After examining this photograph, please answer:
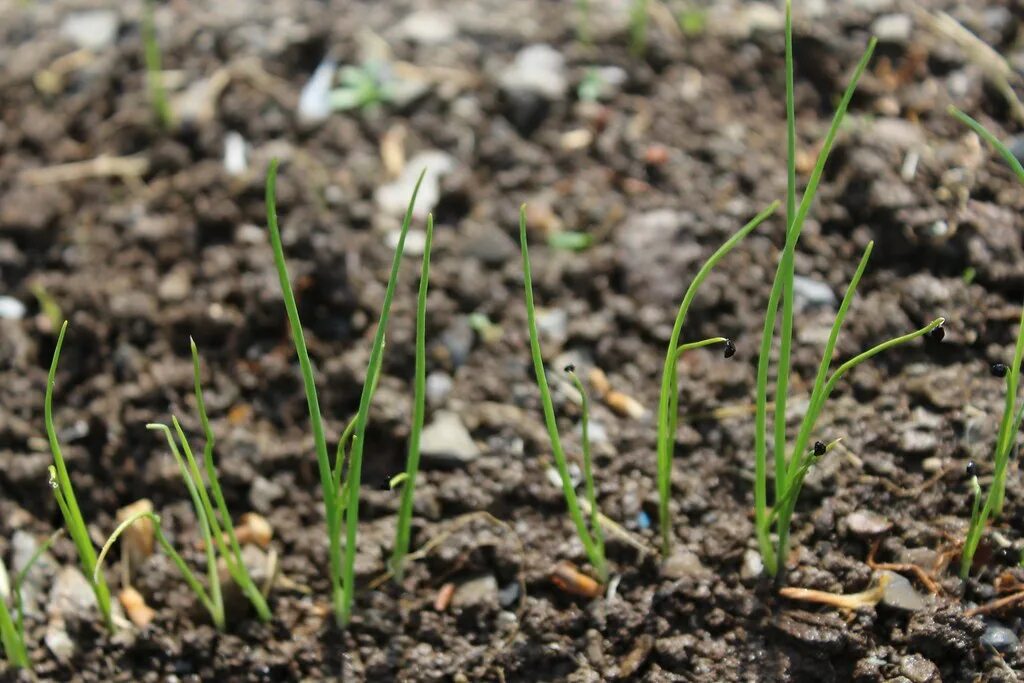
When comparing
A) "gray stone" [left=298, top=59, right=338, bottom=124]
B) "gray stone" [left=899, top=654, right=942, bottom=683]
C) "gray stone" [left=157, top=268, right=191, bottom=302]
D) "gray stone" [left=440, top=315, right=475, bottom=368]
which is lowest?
"gray stone" [left=899, top=654, right=942, bottom=683]

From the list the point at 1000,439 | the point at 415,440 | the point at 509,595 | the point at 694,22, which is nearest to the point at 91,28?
the point at 694,22

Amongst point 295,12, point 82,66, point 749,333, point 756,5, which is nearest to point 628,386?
point 749,333

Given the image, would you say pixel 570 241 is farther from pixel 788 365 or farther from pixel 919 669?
pixel 919 669

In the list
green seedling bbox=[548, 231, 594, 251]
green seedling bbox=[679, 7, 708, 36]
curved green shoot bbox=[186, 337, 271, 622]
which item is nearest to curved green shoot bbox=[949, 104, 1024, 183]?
green seedling bbox=[548, 231, 594, 251]

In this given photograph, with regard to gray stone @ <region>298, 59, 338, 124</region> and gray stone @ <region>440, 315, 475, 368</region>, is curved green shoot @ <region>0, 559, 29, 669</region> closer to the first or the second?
gray stone @ <region>440, 315, 475, 368</region>

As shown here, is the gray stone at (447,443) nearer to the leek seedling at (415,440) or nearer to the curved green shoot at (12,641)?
the leek seedling at (415,440)

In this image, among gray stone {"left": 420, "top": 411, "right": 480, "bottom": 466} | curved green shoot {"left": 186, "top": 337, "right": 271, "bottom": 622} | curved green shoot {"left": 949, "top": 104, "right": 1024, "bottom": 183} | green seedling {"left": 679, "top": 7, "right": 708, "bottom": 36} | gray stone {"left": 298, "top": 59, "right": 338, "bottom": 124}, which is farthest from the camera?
green seedling {"left": 679, "top": 7, "right": 708, "bottom": 36}

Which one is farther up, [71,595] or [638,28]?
[638,28]
